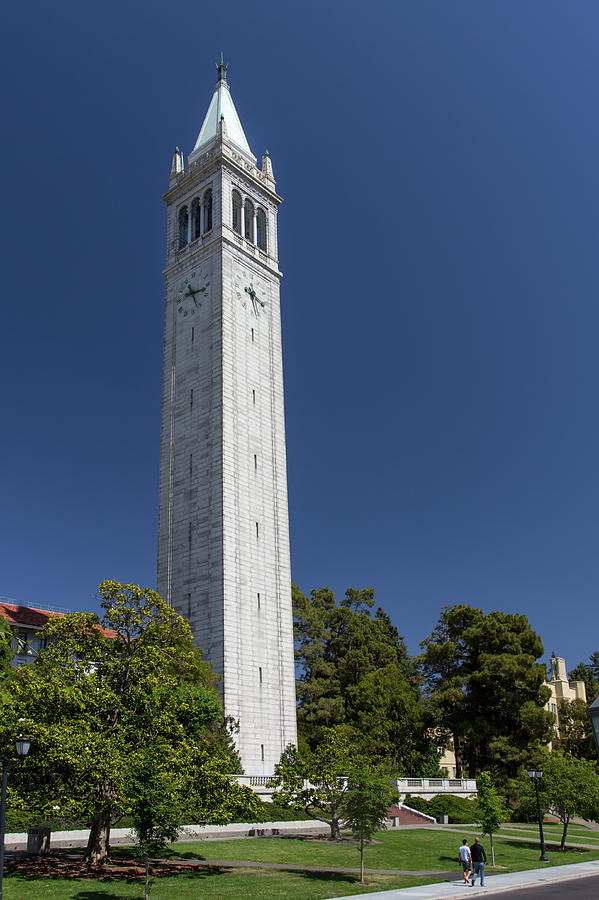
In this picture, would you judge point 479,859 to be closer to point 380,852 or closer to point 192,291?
point 380,852

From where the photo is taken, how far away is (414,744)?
57.3 metres

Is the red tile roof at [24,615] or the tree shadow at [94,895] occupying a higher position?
the red tile roof at [24,615]

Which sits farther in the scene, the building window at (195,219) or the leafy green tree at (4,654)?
the building window at (195,219)

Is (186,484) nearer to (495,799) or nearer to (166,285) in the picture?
(166,285)

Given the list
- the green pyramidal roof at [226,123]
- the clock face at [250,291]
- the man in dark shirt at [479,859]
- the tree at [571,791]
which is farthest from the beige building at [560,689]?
the green pyramidal roof at [226,123]

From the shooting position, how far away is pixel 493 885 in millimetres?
23125

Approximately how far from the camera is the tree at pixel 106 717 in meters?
21.7

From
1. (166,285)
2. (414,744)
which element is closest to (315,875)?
(414,744)

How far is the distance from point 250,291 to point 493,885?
44724 millimetres

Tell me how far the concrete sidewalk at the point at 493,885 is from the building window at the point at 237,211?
48.7 metres

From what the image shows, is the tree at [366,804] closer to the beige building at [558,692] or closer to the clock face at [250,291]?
the clock face at [250,291]

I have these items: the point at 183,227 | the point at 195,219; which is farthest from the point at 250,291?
the point at 183,227

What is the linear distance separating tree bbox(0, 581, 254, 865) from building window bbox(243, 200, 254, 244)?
4153cm

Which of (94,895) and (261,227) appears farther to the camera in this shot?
(261,227)
